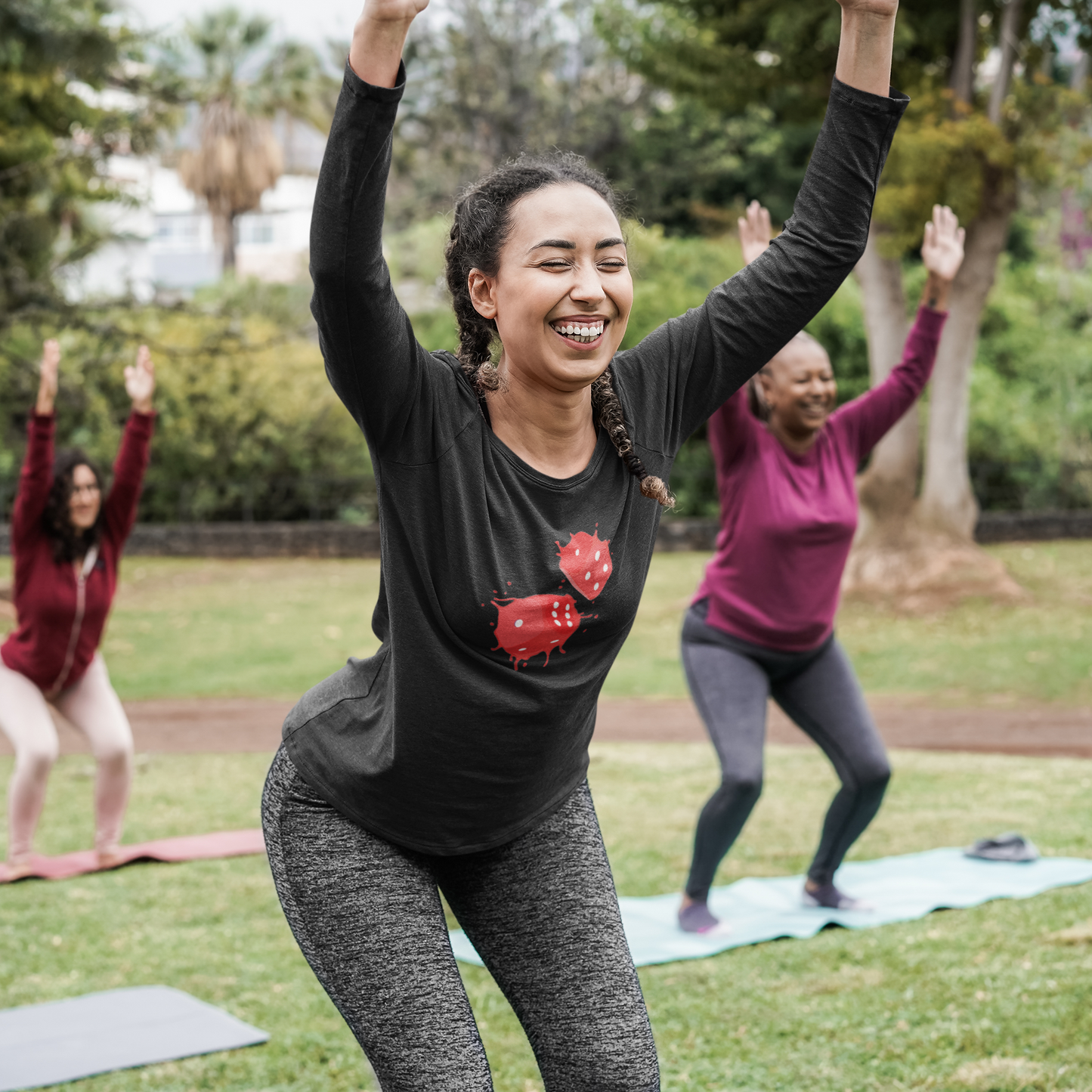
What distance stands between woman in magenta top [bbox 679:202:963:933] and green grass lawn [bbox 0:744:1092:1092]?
23.9 inches

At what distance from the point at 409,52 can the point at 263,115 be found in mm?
7056

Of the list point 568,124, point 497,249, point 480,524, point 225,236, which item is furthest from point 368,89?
point 225,236

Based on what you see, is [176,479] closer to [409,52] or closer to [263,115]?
[409,52]

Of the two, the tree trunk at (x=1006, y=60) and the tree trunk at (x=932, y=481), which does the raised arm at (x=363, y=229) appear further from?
the tree trunk at (x=1006, y=60)

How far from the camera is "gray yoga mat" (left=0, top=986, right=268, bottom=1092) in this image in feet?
13.7

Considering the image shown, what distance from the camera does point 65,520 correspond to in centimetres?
645

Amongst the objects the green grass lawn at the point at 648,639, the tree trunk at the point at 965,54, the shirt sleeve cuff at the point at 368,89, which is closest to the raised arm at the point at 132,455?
the shirt sleeve cuff at the point at 368,89

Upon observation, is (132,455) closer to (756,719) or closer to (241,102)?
(756,719)

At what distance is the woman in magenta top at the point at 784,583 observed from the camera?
523 cm

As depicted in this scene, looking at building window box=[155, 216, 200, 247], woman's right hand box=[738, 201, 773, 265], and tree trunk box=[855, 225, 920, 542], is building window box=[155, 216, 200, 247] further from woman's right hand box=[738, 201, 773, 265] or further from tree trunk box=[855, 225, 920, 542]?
woman's right hand box=[738, 201, 773, 265]

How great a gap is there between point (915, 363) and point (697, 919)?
234cm

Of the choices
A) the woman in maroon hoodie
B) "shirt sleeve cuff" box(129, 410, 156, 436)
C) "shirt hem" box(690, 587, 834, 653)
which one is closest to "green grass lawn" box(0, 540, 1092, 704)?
the woman in maroon hoodie

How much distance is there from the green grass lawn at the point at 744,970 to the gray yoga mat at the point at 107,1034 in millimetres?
87

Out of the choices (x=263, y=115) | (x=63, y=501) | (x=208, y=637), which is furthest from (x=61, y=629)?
(x=263, y=115)
